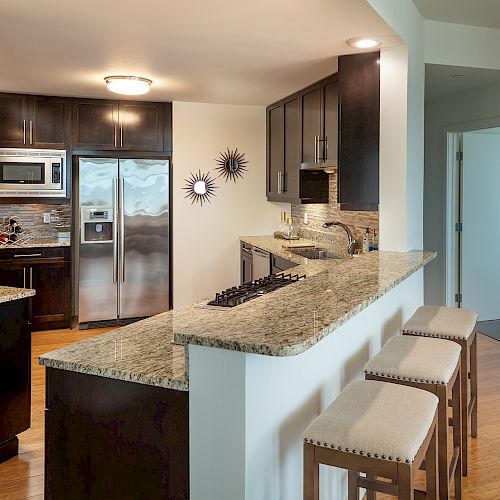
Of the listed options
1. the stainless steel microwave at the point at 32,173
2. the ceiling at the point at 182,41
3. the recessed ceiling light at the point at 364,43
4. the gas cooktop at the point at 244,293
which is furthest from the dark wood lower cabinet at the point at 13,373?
the stainless steel microwave at the point at 32,173

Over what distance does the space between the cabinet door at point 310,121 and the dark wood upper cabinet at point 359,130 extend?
0.73 meters

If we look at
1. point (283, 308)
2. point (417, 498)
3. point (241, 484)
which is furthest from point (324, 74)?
point (241, 484)

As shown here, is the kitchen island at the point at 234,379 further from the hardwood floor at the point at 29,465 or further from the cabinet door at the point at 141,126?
the cabinet door at the point at 141,126

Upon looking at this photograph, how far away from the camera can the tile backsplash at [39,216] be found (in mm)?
6012

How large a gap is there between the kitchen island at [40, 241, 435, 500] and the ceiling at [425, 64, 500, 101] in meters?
2.60

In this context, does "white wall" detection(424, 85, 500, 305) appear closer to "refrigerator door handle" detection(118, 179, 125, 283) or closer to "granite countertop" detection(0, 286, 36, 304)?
"refrigerator door handle" detection(118, 179, 125, 283)

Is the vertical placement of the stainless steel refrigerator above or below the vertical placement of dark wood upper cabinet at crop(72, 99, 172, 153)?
below

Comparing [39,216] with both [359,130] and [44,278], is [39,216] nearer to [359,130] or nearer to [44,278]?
[44,278]

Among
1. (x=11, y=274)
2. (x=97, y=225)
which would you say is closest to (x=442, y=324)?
(x=97, y=225)

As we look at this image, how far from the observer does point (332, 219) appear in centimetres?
548

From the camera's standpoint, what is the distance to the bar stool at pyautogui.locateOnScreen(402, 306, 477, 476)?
2758 mm

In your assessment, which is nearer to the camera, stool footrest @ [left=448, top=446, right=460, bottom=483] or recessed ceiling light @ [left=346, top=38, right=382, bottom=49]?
stool footrest @ [left=448, top=446, right=460, bottom=483]

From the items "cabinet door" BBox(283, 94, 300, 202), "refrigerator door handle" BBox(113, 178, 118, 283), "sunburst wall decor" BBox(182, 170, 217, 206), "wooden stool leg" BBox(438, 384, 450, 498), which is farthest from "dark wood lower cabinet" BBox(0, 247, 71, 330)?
"wooden stool leg" BBox(438, 384, 450, 498)

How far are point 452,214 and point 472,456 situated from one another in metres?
3.21
